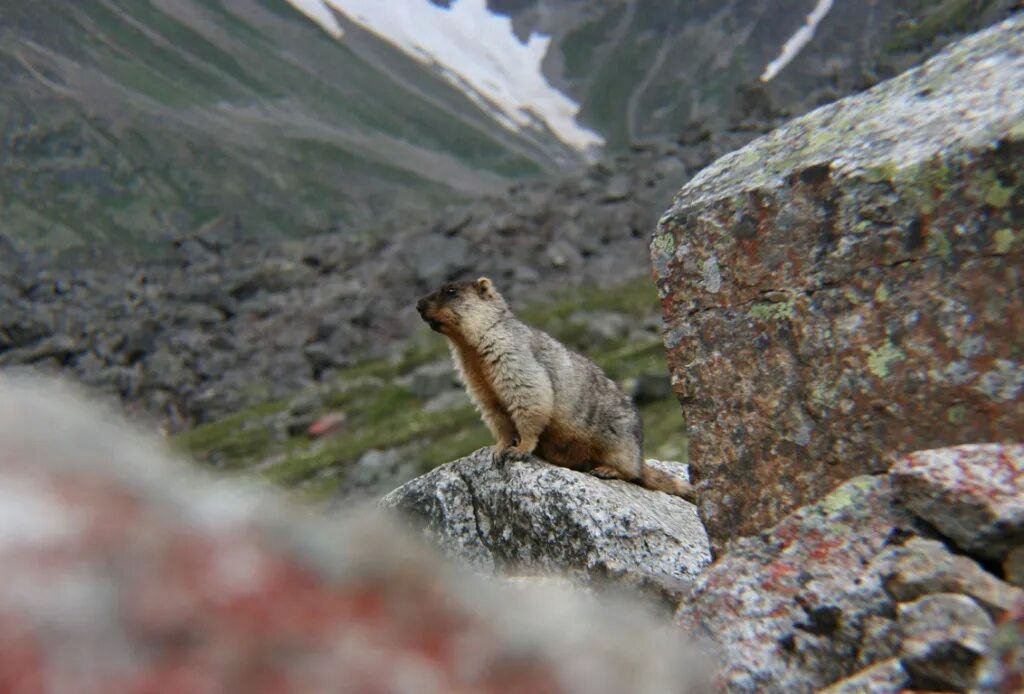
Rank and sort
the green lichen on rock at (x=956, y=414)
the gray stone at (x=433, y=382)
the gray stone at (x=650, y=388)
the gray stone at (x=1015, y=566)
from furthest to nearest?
the gray stone at (x=433, y=382) < the gray stone at (x=650, y=388) < the green lichen on rock at (x=956, y=414) < the gray stone at (x=1015, y=566)

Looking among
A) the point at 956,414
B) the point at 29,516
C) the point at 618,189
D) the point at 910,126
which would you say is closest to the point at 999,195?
the point at 910,126

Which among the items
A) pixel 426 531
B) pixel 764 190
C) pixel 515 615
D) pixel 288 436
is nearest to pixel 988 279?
pixel 764 190

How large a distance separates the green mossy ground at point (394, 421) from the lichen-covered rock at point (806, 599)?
19380 millimetres

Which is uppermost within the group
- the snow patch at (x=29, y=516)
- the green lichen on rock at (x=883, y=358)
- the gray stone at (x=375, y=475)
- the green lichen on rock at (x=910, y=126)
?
the green lichen on rock at (x=910, y=126)

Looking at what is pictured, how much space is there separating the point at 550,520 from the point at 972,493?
15.7 feet

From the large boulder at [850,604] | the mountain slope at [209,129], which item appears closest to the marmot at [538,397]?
the large boulder at [850,604]

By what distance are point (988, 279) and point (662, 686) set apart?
3.70 m

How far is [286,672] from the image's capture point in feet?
7.26

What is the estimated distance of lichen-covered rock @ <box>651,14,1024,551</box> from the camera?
5578 mm

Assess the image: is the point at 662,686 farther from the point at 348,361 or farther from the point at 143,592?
the point at 348,361

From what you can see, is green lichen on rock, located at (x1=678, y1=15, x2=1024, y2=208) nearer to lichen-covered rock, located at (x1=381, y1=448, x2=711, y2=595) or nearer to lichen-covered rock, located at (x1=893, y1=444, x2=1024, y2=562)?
lichen-covered rock, located at (x1=893, y1=444, x2=1024, y2=562)

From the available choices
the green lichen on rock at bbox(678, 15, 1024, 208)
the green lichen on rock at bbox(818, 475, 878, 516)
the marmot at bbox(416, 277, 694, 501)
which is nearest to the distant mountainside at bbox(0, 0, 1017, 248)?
the marmot at bbox(416, 277, 694, 501)

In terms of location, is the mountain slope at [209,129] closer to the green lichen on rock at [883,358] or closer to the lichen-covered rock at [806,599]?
the green lichen on rock at [883,358]

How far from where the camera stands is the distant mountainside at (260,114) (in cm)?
8975
